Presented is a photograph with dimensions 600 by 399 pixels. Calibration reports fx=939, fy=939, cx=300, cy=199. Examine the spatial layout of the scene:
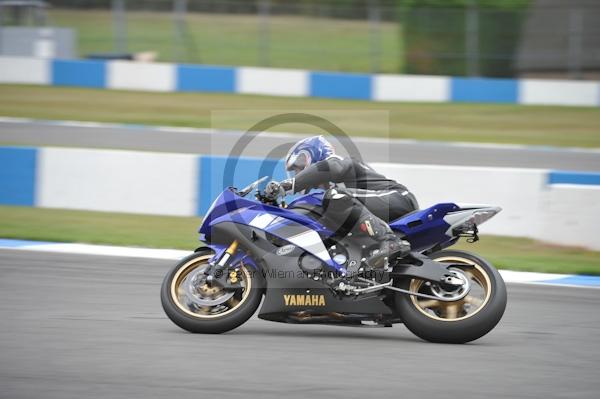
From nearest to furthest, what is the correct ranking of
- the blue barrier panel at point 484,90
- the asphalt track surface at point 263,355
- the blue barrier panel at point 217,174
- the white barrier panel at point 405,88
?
the asphalt track surface at point 263,355 → the blue barrier panel at point 217,174 → the blue barrier panel at point 484,90 → the white barrier panel at point 405,88

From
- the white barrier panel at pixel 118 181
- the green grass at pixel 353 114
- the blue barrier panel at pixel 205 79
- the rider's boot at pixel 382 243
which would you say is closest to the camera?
the rider's boot at pixel 382 243

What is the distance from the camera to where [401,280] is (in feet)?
19.9

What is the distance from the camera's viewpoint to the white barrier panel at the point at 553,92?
20.5 meters

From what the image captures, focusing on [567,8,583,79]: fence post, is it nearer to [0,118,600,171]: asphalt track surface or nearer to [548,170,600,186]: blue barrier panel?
[0,118,600,171]: asphalt track surface

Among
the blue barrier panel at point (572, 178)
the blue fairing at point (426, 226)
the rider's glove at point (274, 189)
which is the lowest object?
the blue fairing at point (426, 226)

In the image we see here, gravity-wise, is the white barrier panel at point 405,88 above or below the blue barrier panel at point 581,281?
above

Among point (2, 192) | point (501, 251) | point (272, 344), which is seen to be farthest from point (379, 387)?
point (2, 192)

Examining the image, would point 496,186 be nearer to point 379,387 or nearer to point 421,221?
point 421,221

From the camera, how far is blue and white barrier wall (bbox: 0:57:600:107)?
20719mm

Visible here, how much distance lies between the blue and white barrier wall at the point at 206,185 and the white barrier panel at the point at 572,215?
1cm

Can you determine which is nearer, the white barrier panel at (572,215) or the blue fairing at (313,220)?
the blue fairing at (313,220)

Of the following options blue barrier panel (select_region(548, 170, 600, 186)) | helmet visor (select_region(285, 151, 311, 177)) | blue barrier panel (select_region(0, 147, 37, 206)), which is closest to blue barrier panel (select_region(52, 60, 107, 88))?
blue barrier panel (select_region(0, 147, 37, 206))

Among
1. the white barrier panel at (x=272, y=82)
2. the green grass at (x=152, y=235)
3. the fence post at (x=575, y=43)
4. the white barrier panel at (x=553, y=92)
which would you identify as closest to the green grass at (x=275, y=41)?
the white barrier panel at (x=272, y=82)

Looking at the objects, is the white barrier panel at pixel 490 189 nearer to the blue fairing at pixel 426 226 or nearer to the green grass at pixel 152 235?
the green grass at pixel 152 235
